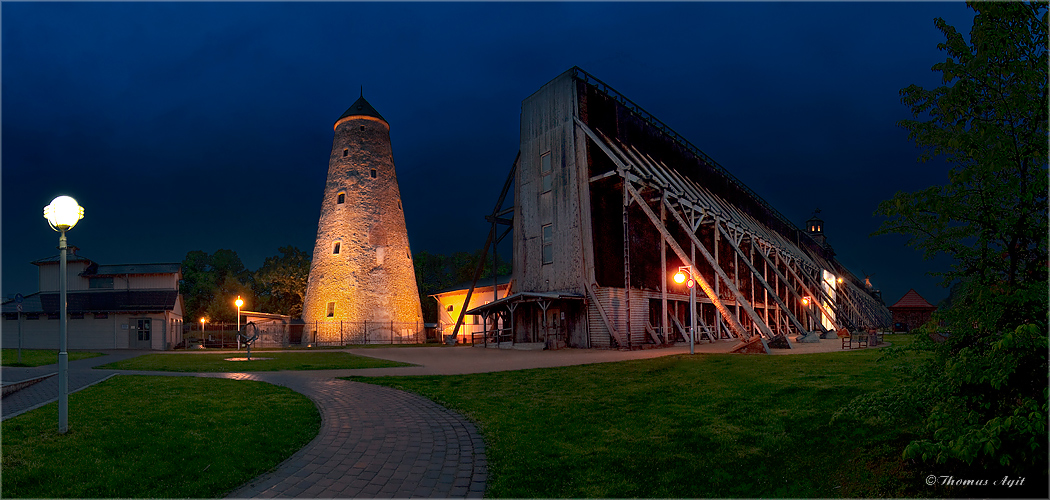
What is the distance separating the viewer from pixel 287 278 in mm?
51750

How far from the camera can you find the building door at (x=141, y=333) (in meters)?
35.6

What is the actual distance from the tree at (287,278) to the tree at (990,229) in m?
52.5

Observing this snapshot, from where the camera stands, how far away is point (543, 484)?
4.84 metres

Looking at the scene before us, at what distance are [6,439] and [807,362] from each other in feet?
49.8

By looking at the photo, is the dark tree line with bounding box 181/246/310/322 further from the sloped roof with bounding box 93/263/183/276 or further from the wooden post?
the wooden post

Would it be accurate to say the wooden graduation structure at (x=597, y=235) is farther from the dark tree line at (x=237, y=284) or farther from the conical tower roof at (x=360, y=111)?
the dark tree line at (x=237, y=284)

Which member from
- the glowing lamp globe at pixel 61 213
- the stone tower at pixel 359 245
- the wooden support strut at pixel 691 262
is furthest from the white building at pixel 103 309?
the glowing lamp globe at pixel 61 213

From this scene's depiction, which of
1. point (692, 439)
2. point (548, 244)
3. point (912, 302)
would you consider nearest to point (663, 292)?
point (548, 244)

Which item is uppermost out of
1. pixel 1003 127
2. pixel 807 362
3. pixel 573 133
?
pixel 573 133

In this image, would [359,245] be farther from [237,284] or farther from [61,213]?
[61,213]

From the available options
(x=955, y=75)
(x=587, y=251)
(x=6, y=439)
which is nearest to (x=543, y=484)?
(x=955, y=75)

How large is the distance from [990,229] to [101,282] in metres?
49.0

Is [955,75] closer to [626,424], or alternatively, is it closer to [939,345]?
[939,345]

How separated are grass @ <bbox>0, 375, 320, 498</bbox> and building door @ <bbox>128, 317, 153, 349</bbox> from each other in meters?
31.3
